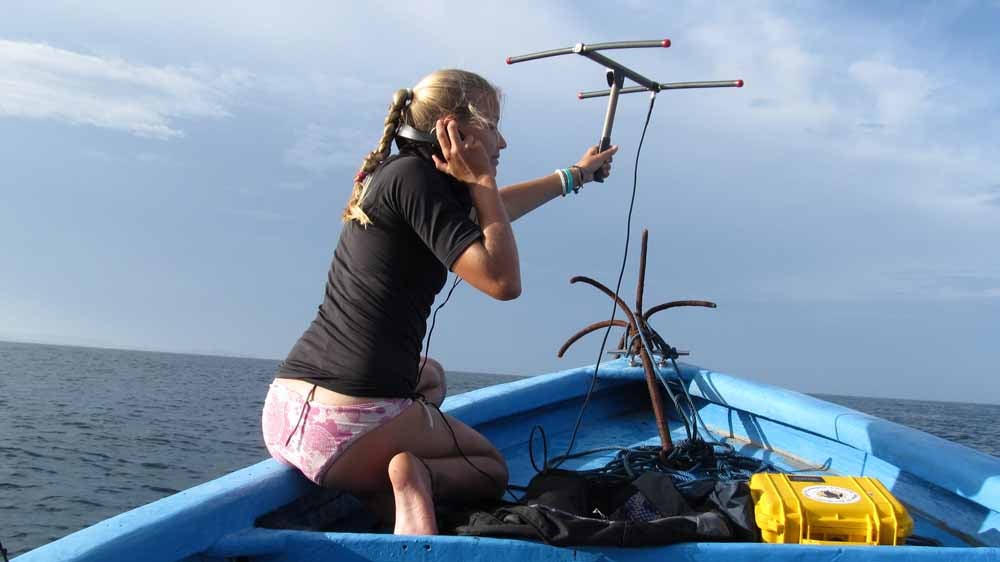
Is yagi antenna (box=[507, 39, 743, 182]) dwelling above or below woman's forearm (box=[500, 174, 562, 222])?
above

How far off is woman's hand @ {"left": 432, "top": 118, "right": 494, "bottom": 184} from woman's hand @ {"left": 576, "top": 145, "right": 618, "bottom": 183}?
1044 millimetres

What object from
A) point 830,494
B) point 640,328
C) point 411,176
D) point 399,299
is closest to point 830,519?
point 830,494

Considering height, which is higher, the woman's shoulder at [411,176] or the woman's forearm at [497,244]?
the woman's shoulder at [411,176]

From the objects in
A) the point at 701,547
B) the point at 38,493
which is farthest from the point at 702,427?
the point at 38,493

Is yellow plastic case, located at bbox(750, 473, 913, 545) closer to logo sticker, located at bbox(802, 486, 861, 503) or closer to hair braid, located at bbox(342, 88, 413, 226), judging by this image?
logo sticker, located at bbox(802, 486, 861, 503)

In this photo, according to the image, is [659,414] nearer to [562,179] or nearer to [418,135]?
[562,179]

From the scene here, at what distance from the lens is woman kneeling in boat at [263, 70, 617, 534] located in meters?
1.83

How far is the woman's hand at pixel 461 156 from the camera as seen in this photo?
1.93m

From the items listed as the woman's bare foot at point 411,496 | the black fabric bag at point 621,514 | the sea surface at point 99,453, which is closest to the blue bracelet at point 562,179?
the black fabric bag at point 621,514

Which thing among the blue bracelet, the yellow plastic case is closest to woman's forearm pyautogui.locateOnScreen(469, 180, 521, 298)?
the yellow plastic case

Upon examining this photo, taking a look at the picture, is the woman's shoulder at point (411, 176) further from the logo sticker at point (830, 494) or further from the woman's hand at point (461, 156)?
the logo sticker at point (830, 494)

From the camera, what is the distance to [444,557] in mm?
1585

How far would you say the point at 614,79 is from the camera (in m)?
2.92

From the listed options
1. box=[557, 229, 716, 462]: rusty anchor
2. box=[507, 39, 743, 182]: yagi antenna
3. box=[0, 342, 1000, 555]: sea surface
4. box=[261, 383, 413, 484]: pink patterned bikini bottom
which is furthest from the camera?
box=[0, 342, 1000, 555]: sea surface
